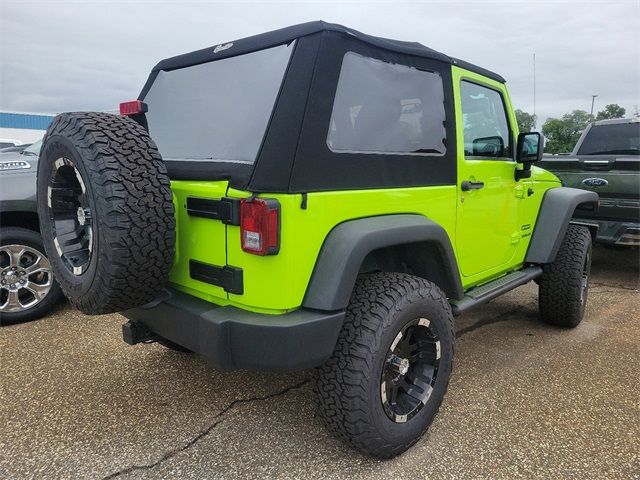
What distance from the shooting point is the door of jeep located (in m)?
2.78

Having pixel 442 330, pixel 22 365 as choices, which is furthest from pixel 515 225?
pixel 22 365

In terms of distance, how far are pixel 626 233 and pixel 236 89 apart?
4826mm

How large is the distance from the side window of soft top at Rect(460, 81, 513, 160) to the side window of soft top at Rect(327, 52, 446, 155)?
35 cm

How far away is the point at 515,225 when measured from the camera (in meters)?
3.41

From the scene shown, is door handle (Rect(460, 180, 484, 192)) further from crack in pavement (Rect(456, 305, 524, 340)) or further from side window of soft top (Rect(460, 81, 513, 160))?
crack in pavement (Rect(456, 305, 524, 340))

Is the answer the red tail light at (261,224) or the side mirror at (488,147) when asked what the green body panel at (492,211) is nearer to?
the side mirror at (488,147)

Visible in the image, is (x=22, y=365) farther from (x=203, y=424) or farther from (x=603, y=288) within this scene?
(x=603, y=288)

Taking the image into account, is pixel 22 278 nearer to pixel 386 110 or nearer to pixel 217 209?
pixel 217 209

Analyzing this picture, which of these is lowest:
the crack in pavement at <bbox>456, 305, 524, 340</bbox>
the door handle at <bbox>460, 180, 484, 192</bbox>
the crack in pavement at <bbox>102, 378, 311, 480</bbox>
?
the crack in pavement at <bbox>456, 305, 524, 340</bbox>

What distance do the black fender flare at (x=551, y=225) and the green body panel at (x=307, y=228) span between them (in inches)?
30.6

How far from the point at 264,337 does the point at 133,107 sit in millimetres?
1393

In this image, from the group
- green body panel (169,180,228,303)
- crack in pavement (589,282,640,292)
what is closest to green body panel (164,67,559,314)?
green body panel (169,180,228,303)

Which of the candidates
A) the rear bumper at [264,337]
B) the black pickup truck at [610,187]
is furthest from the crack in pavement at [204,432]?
the black pickup truck at [610,187]

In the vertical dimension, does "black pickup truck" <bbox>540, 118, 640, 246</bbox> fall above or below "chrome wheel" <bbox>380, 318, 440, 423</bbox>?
above
